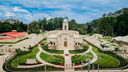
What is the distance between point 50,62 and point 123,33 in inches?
2450

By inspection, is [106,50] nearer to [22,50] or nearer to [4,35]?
[22,50]

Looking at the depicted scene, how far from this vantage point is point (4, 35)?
58.5m

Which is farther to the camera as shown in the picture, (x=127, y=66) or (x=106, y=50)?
(x=106, y=50)

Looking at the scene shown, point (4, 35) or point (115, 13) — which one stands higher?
point (115, 13)

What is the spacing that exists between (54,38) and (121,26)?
5106 cm

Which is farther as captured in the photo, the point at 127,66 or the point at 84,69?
the point at 127,66

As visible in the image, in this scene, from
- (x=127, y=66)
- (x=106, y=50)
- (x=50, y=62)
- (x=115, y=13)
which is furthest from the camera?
(x=115, y=13)

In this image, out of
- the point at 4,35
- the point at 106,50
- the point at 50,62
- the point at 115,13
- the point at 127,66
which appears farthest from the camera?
the point at 115,13

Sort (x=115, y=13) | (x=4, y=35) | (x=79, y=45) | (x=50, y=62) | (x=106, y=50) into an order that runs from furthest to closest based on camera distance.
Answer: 1. (x=115, y=13)
2. (x=4, y=35)
3. (x=79, y=45)
4. (x=106, y=50)
5. (x=50, y=62)

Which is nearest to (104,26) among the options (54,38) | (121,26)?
(121,26)

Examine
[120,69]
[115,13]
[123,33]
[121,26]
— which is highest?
[115,13]

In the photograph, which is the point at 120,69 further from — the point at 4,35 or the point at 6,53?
the point at 4,35

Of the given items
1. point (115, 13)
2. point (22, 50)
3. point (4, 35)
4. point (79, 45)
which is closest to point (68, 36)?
point (79, 45)

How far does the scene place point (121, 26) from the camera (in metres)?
67.9
